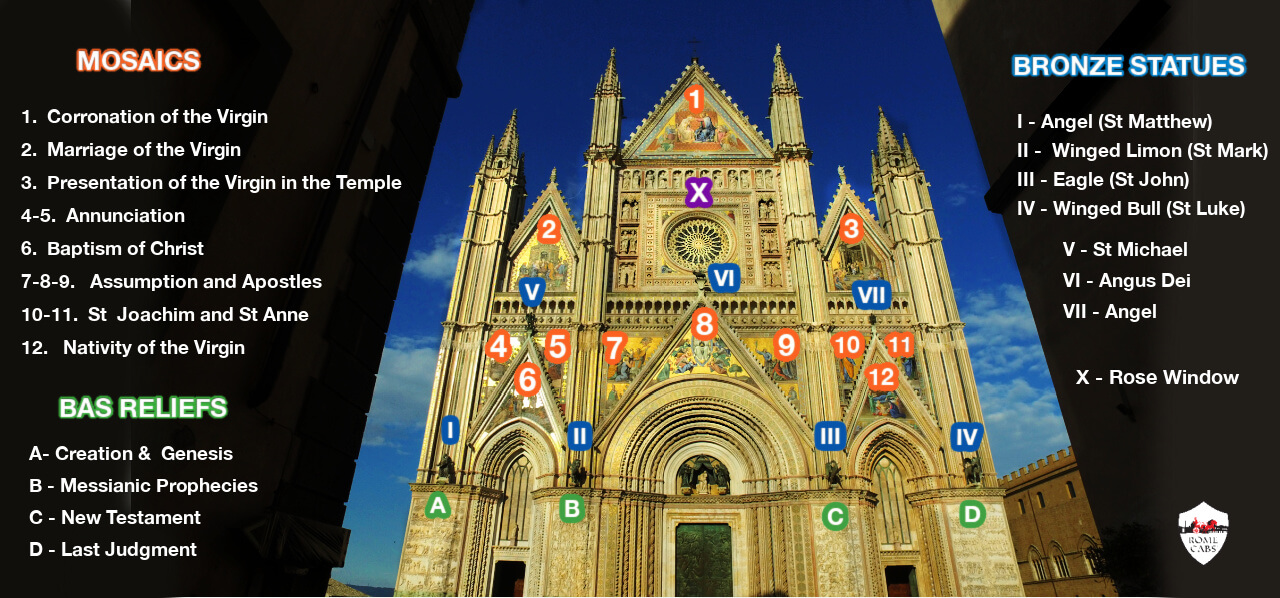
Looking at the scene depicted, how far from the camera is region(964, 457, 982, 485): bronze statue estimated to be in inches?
664

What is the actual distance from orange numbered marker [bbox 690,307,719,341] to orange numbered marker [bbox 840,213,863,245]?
252 inches

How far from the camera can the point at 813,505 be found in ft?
53.7

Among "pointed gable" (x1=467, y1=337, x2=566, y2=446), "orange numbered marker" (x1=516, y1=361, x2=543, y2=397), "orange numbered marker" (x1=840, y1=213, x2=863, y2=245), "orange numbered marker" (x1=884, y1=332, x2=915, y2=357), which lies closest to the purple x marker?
"orange numbered marker" (x1=840, y1=213, x2=863, y2=245)

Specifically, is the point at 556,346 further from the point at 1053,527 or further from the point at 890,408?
the point at 1053,527

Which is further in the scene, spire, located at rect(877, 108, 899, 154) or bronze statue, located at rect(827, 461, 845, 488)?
spire, located at rect(877, 108, 899, 154)

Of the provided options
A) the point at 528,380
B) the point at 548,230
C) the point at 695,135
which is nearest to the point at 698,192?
the point at 695,135

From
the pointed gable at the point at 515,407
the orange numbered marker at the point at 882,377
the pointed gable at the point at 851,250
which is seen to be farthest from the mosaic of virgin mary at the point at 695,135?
the pointed gable at the point at 515,407

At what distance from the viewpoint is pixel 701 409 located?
1828cm

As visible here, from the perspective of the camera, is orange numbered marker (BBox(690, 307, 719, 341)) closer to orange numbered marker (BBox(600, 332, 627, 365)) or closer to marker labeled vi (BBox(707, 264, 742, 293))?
marker labeled vi (BBox(707, 264, 742, 293))

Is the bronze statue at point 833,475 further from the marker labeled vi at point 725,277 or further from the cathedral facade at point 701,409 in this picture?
the marker labeled vi at point 725,277

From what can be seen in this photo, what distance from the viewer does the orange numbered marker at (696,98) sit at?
25.2 metres

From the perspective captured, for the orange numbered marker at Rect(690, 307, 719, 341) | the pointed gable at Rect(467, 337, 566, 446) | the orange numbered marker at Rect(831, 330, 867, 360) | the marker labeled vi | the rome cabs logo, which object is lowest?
the rome cabs logo

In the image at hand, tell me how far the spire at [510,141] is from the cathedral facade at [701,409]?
2.71 ft

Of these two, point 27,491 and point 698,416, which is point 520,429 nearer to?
point 698,416
